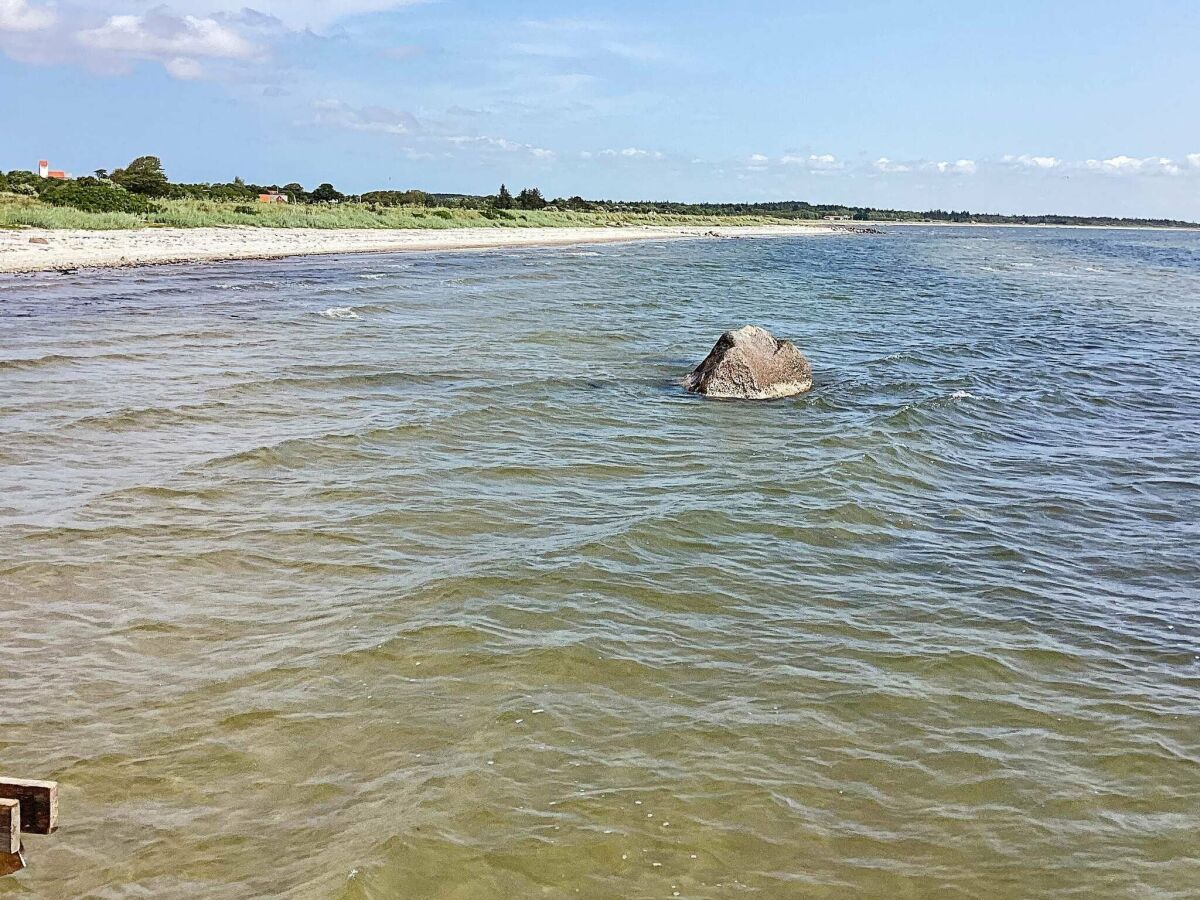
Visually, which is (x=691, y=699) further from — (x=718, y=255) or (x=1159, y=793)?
(x=718, y=255)

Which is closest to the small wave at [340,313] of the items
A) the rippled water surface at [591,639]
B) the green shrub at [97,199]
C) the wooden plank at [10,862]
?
the rippled water surface at [591,639]

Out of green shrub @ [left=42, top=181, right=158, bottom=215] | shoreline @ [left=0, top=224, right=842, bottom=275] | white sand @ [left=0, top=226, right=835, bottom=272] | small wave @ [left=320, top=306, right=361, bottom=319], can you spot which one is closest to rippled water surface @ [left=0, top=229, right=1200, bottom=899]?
small wave @ [left=320, top=306, right=361, bottom=319]

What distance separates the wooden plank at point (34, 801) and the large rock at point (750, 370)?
38.6 ft

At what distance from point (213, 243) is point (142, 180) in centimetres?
2160

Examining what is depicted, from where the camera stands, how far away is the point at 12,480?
29.9 ft

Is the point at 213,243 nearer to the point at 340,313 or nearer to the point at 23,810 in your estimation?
the point at 340,313

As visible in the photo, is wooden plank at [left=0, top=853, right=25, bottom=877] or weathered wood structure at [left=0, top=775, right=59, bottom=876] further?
wooden plank at [left=0, top=853, right=25, bottom=877]

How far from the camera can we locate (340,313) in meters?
22.8

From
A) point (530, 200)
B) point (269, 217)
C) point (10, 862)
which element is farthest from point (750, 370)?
point (530, 200)

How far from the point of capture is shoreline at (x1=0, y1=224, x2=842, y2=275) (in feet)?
103

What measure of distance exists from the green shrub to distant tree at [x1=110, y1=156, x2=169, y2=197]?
29.1 feet

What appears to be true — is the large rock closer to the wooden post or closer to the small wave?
the small wave

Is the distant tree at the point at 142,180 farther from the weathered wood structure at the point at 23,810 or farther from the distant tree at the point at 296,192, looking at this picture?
the weathered wood structure at the point at 23,810

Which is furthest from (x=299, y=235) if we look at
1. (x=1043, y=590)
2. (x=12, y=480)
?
(x=1043, y=590)
